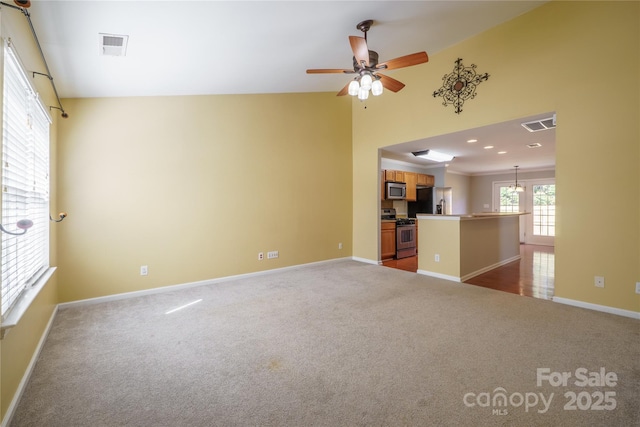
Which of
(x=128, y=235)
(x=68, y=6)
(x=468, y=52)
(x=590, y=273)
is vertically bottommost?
(x=590, y=273)

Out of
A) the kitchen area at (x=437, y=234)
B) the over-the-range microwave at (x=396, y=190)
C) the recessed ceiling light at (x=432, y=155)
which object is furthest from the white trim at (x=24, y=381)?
the over-the-range microwave at (x=396, y=190)

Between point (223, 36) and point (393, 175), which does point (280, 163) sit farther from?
point (393, 175)

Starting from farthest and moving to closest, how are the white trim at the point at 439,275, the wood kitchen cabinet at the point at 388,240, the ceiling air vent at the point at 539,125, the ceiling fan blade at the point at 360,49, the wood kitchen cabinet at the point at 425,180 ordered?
the wood kitchen cabinet at the point at 425,180 < the wood kitchen cabinet at the point at 388,240 < the white trim at the point at 439,275 < the ceiling air vent at the point at 539,125 < the ceiling fan blade at the point at 360,49

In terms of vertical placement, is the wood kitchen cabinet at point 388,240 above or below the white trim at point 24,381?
above

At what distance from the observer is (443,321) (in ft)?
9.33

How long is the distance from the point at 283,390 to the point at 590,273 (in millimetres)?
3458

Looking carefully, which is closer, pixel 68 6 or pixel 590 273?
pixel 68 6

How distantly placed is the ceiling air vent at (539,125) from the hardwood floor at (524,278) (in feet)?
7.23

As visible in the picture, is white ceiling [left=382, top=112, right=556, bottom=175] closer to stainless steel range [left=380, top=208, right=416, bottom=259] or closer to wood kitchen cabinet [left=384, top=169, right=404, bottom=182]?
wood kitchen cabinet [left=384, top=169, right=404, bottom=182]

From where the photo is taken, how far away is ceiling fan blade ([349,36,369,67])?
2.51m

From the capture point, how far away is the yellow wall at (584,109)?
286 centimetres

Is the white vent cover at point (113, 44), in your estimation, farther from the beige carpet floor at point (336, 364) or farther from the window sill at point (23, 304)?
the beige carpet floor at point (336, 364)

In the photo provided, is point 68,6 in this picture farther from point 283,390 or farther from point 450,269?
point 450,269

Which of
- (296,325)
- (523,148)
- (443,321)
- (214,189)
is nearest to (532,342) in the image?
(443,321)
